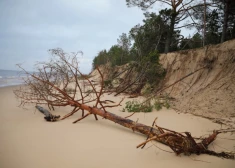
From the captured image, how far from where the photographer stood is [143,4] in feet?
45.2

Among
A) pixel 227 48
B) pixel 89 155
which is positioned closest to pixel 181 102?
pixel 227 48

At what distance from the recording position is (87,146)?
2861 mm

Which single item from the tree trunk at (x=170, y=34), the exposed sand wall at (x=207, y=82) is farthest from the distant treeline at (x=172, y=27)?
the exposed sand wall at (x=207, y=82)

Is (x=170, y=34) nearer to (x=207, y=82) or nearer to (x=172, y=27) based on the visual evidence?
(x=172, y=27)

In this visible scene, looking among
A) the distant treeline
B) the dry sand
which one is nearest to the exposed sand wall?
the dry sand

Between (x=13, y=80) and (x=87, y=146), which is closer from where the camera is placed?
(x=87, y=146)

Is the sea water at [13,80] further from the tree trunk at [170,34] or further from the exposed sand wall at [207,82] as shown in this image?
the tree trunk at [170,34]

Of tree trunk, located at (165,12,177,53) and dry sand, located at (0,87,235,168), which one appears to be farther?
tree trunk, located at (165,12,177,53)

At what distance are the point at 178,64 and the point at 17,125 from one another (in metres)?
7.23

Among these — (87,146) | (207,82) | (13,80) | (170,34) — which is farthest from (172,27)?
(13,80)

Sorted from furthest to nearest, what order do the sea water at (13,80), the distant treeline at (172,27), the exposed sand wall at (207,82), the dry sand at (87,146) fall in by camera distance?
the distant treeline at (172,27)
the sea water at (13,80)
the exposed sand wall at (207,82)
the dry sand at (87,146)

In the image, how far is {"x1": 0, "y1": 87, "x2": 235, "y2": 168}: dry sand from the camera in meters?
2.34

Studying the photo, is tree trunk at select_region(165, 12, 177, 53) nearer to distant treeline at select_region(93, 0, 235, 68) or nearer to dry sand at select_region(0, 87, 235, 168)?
distant treeline at select_region(93, 0, 235, 68)

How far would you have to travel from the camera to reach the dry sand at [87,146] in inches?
92.1
